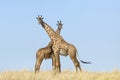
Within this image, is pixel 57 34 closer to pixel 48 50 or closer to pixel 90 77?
pixel 48 50

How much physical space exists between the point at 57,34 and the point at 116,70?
4.35 m

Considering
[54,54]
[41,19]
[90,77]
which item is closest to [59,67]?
[54,54]

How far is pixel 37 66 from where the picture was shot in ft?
70.4

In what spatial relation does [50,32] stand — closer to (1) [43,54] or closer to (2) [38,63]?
(1) [43,54]

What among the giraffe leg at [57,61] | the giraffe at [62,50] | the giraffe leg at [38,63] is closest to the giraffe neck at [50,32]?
the giraffe at [62,50]

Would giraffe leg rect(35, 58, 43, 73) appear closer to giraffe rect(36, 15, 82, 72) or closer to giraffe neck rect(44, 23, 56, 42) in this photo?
giraffe rect(36, 15, 82, 72)

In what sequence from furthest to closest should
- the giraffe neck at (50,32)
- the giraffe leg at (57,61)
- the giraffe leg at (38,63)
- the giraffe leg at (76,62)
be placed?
the giraffe neck at (50,32)
the giraffe leg at (38,63)
the giraffe leg at (76,62)
the giraffe leg at (57,61)

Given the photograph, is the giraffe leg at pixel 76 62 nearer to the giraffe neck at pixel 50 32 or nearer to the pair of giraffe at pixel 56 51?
the pair of giraffe at pixel 56 51

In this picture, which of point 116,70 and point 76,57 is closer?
point 116,70

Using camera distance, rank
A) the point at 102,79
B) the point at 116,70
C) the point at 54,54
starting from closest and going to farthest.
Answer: the point at 102,79, the point at 116,70, the point at 54,54

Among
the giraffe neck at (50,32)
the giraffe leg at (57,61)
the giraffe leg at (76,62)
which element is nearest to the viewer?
the giraffe leg at (57,61)

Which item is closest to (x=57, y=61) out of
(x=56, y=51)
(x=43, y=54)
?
(x=56, y=51)

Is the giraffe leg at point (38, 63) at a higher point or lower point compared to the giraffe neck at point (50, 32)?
lower

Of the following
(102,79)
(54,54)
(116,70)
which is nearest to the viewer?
(102,79)
